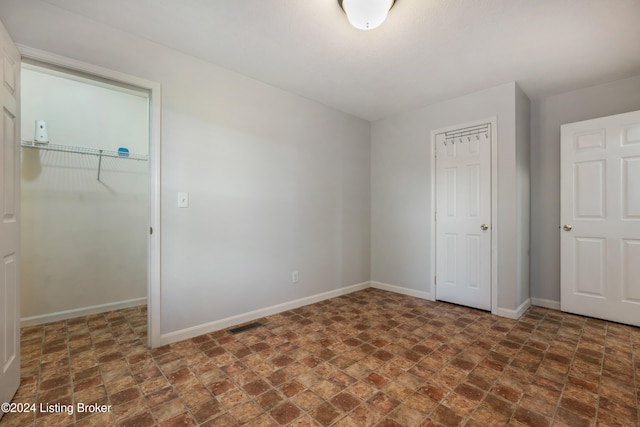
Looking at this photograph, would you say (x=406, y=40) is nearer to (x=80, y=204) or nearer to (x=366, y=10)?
(x=366, y=10)

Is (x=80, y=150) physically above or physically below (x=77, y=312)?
above

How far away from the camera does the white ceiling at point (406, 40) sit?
6.20 feet

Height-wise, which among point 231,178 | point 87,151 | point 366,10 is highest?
point 366,10

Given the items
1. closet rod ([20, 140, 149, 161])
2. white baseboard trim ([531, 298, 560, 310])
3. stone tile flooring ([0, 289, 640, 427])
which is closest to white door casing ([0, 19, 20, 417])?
stone tile flooring ([0, 289, 640, 427])

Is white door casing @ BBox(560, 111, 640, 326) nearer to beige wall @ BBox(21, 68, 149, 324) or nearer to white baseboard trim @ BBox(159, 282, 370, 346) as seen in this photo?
white baseboard trim @ BBox(159, 282, 370, 346)

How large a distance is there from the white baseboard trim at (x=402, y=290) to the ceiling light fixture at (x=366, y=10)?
309 centimetres

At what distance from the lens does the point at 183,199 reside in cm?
247

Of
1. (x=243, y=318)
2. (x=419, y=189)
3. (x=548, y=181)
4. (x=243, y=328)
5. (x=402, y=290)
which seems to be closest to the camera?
(x=243, y=328)

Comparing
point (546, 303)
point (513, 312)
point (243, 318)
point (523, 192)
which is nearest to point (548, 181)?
point (523, 192)

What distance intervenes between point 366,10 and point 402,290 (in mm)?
3269

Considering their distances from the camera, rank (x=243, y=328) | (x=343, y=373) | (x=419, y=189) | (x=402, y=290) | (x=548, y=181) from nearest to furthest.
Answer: (x=343, y=373) < (x=243, y=328) < (x=548, y=181) < (x=419, y=189) < (x=402, y=290)

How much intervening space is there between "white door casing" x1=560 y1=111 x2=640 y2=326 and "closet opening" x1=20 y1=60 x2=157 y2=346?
431 centimetres

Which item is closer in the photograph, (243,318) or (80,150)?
(243,318)

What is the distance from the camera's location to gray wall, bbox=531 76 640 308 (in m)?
3.15
